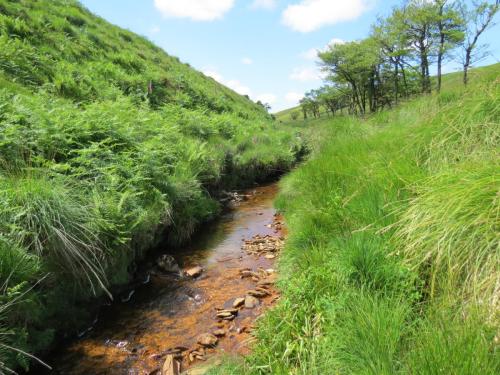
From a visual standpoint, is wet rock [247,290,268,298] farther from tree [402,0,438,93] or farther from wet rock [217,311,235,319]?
tree [402,0,438,93]

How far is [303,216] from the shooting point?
5391mm

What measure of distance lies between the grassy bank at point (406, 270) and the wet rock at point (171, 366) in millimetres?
898

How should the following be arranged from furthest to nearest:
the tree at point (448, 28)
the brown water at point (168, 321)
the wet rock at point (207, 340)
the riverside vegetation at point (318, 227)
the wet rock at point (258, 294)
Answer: the tree at point (448, 28) → the wet rock at point (258, 294) → the wet rock at point (207, 340) → the brown water at point (168, 321) → the riverside vegetation at point (318, 227)

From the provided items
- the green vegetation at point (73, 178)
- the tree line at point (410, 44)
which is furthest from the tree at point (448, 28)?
the green vegetation at point (73, 178)

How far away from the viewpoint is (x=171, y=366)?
12.8 feet

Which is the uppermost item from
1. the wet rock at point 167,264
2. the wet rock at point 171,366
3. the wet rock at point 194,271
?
the wet rock at point 167,264

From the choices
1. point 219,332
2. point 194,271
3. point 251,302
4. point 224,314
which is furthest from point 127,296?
point 251,302

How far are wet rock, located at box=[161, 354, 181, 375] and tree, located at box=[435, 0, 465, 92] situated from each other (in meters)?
35.6

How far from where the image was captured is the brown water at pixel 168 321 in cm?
404

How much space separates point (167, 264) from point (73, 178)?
223cm

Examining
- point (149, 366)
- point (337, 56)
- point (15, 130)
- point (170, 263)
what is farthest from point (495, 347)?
point (337, 56)

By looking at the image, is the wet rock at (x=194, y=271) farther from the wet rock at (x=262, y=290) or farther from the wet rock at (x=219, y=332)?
the wet rock at (x=219, y=332)

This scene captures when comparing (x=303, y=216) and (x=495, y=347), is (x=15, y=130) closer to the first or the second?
(x=303, y=216)

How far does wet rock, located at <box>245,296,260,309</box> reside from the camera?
4.95m
